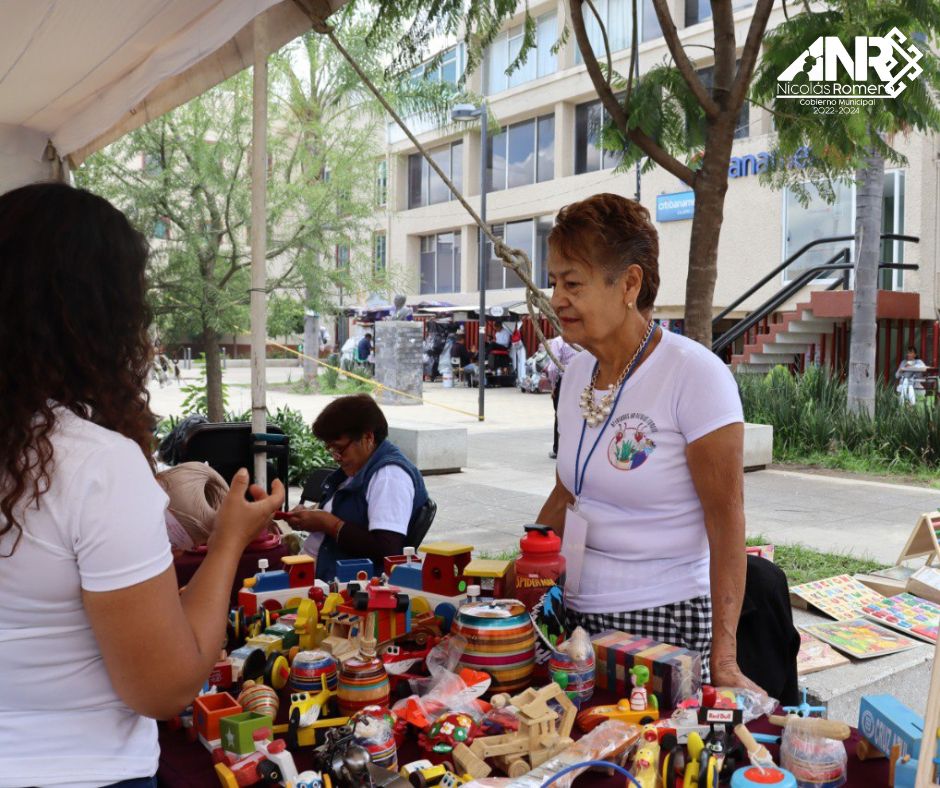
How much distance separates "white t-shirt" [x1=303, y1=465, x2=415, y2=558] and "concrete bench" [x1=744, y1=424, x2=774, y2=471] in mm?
7383

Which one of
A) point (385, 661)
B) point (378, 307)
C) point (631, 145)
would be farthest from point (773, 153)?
point (378, 307)

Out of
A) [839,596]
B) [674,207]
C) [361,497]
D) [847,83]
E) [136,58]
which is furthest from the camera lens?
[674,207]

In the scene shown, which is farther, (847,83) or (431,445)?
(431,445)

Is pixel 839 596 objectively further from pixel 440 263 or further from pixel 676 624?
pixel 440 263

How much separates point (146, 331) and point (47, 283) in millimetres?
164

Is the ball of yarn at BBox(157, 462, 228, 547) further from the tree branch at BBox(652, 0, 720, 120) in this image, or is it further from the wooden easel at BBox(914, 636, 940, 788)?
the tree branch at BBox(652, 0, 720, 120)

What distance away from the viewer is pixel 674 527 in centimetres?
209

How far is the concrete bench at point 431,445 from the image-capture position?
32.7 feet

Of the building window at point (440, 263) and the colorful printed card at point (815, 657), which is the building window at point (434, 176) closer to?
the building window at point (440, 263)

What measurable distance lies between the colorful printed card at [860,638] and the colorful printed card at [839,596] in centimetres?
19

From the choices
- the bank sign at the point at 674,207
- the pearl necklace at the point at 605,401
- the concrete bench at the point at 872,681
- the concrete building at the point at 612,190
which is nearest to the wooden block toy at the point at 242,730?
the pearl necklace at the point at 605,401

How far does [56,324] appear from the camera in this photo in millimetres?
1250

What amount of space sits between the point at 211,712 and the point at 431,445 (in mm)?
8472

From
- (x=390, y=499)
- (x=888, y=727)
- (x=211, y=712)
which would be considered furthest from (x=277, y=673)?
(x=390, y=499)
